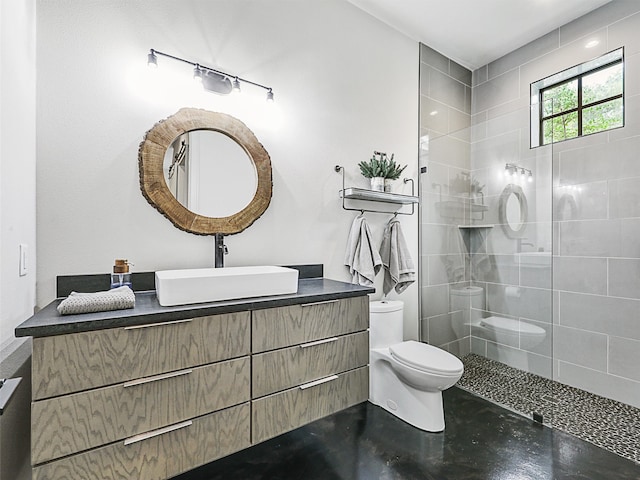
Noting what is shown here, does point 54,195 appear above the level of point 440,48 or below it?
below

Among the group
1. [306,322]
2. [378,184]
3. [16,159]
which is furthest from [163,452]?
[378,184]

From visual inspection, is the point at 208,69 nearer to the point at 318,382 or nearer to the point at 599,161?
the point at 318,382

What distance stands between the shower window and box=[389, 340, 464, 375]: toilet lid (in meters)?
1.68

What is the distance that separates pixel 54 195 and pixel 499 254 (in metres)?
2.89

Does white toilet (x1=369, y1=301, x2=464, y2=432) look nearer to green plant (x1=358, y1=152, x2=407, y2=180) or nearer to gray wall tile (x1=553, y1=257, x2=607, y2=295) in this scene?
green plant (x1=358, y1=152, x2=407, y2=180)

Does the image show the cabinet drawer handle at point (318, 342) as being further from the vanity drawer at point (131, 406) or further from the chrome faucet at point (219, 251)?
the chrome faucet at point (219, 251)

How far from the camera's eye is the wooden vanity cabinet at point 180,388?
1.02m

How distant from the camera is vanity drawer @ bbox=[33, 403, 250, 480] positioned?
104 cm

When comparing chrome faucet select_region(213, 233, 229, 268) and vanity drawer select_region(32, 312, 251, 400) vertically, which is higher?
chrome faucet select_region(213, 233, 229, 268)

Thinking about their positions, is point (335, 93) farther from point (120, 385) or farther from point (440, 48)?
point (120, 385)

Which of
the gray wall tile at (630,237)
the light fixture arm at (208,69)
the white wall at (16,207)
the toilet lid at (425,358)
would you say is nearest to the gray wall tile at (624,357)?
the gray wall tile at (630,237)

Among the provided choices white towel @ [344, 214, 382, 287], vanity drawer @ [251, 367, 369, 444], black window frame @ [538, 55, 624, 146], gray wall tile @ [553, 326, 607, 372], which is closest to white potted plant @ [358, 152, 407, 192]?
white towel @ [344, 214, 382, 287]

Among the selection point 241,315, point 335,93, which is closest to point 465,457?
point 241,315

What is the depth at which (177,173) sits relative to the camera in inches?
68.2
